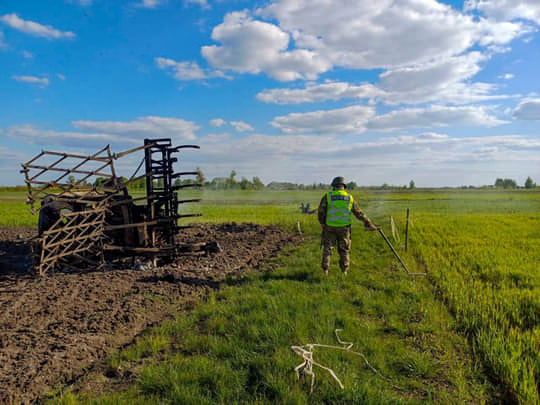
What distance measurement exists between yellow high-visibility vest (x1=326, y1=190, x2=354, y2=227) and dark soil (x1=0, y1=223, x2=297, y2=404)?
124 inches

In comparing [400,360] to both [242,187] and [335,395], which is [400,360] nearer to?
[335,395]

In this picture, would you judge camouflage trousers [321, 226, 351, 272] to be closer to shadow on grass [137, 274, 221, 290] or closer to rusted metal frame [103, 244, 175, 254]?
shadow on grass [137, 274, 221, 290]

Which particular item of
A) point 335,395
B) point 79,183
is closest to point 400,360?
point 335,395

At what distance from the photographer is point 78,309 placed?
6.58 metres

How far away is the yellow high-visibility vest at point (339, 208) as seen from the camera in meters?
8.65

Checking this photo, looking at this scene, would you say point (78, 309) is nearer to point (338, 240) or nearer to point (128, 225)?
point (128, 225)

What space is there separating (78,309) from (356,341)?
5420mm

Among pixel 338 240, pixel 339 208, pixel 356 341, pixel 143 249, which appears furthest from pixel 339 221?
pixel 143 249

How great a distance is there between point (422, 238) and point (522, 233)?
188 inches

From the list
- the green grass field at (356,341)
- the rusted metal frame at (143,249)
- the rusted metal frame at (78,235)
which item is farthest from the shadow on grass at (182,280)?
the rusted metal frame at (78,235)

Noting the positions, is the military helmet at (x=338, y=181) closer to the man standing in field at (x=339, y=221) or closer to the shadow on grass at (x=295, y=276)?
the man standing in field at (x=339, y=221)

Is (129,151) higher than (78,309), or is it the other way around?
(129,151)

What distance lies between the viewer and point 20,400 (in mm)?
3762

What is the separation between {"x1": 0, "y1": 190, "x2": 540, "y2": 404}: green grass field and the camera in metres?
3.76
